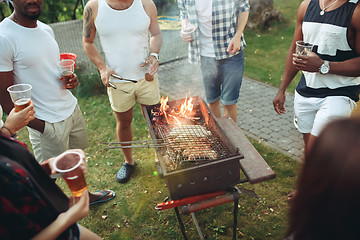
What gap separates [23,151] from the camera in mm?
1802

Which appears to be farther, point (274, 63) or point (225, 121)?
point (274, 63)

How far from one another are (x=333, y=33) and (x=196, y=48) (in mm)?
2050

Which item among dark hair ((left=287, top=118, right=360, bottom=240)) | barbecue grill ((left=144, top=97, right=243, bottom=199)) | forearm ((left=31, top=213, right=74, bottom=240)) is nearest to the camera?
dark hair ((left=287, top=118, right=360, bottom=240))

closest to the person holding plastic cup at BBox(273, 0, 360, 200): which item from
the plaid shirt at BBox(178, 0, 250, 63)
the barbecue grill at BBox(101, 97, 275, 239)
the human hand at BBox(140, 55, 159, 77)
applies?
the barbecue grill at BBox(101, 97, 275, 239)

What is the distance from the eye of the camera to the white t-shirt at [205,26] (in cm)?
400

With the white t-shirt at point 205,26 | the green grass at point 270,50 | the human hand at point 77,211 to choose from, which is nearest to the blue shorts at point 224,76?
the white t-shirt at point 205,26

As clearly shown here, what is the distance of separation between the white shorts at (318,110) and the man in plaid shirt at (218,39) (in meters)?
1.21

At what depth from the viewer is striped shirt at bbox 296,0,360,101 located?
2.77 m

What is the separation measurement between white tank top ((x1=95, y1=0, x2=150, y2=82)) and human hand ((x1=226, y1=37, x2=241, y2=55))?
1237 millimetres

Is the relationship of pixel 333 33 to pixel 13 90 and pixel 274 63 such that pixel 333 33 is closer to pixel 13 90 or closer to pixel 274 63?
pixel 13 90

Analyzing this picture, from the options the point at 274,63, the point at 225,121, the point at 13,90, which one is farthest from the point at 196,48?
the point at 274,63

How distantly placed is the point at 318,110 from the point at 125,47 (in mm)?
2589

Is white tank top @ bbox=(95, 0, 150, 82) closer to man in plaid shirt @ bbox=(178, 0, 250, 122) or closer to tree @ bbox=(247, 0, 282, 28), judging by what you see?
man in plaid shirt @ bbox=(178, 0, 250, 122)

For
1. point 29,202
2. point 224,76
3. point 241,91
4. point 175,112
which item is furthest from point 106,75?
point 241,91
